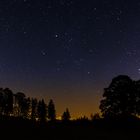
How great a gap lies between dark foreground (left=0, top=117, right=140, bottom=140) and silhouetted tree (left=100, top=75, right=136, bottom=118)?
12671 mm

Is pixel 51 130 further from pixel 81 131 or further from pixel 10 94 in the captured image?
pixel 10 94

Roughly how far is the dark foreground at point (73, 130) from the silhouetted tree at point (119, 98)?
12671mm

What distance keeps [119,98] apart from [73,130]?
69.0 ft

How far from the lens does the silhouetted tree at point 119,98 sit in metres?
63.3

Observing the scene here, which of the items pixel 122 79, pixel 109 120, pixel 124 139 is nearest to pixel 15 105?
pixel 122 79

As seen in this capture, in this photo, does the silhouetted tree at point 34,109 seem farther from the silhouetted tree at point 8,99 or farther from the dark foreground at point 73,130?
the dark foreground at point 73,130

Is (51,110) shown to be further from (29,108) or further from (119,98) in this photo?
(119,98)

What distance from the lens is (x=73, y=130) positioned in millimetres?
45625

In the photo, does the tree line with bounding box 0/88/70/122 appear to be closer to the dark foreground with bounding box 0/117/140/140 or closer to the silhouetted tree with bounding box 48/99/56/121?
the silhouetted tree with bounding box 48/99/56/121

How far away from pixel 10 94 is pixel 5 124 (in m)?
62.8

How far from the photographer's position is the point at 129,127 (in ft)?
160

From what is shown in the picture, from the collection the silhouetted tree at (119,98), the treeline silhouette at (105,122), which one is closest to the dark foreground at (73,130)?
the treeline silhouette at (105,122)

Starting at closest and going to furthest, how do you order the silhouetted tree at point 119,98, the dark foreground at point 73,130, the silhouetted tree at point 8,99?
the dark foreground at point 73,130, the silhouetted tree at point 119,98, the silhouetted tree at point 8,99

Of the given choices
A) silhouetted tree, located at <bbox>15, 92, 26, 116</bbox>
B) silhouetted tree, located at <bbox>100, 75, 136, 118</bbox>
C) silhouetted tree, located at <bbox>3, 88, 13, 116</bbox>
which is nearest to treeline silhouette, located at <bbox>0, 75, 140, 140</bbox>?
silhouetted tree, located at <bbox>100, 75, 136, 118</bbox>
